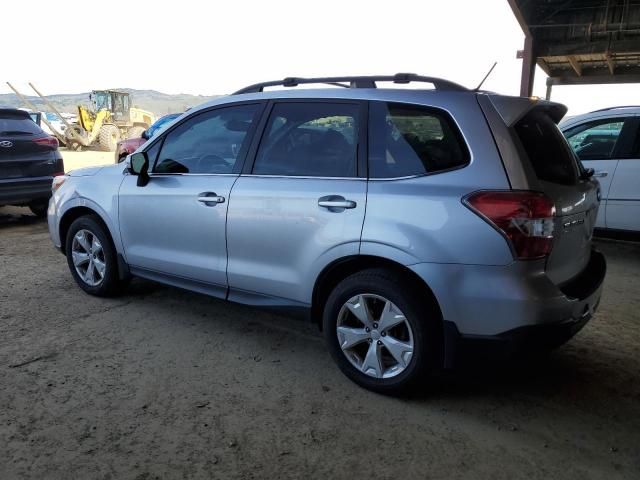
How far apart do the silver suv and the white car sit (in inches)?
135

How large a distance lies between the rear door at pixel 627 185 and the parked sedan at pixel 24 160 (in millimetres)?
7655

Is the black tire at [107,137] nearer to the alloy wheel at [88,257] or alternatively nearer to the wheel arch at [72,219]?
the wheel arch at [72,219]

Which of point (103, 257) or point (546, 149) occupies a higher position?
point (546, 149)

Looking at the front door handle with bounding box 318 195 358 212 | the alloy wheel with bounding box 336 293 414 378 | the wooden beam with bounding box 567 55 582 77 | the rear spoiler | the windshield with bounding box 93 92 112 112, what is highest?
the wooden beam with bounding box 567 55 582 77

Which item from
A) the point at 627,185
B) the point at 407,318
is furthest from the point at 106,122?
the point at 407,318

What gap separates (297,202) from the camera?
10.7ft

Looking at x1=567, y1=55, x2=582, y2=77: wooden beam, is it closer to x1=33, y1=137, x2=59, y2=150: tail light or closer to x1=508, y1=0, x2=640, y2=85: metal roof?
x1=508, y1=0, x2=640, y2=85: metal roof

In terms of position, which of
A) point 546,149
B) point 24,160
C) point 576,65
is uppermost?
point 576,65

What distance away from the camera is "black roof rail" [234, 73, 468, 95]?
10.2ft

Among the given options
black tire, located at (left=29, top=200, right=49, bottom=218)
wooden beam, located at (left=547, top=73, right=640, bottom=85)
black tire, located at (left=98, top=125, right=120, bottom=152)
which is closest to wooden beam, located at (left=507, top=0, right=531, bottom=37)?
wooden beam, located at (left=547, top=73, right=640, bottom=85)

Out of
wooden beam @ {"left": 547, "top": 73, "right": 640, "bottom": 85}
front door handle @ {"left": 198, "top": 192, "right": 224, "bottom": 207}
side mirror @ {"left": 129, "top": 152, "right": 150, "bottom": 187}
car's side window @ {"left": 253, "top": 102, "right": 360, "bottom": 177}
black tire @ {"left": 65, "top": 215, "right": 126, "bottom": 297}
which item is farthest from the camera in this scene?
wooden beam @ {"left": 547, "top": 73, "right": 640, "bottom": 85}

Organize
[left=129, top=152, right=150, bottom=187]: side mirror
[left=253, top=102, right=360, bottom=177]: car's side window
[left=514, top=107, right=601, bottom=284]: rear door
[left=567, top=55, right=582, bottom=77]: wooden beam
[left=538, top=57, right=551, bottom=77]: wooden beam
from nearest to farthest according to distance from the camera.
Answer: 1. [left=514, top=107, right=601, bottom=284]: rear door
2. [left=253, top=102, right=360, bottom=177]: car's side window
3. [left=129, top=152, right=150, bottom=187]: side mirror
4. [left=567, top=55, right=582, bottom=77]: wooden beam
5. [left=538, top=57, right=551, bottom=77]: wooden beam

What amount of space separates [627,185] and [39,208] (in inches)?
337

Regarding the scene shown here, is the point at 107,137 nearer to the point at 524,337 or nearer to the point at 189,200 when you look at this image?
the point at 189,200
